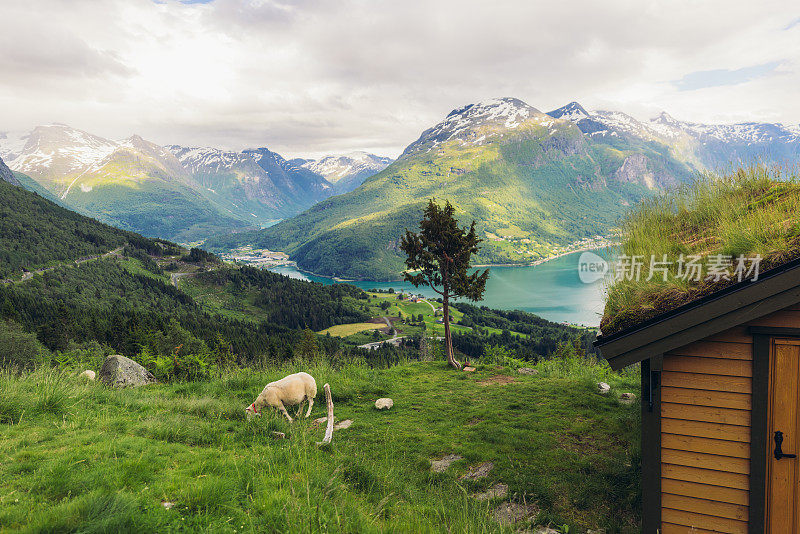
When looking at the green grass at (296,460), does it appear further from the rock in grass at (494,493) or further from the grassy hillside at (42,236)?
the grassy hillside at (42,236)

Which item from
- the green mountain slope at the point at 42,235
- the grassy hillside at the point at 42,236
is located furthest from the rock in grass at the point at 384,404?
the green mountain slope at the point at 42,235

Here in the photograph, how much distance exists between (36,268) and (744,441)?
149m

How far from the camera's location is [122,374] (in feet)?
34.9

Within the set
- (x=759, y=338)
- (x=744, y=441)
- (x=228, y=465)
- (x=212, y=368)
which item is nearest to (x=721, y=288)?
(x=759, y=338)

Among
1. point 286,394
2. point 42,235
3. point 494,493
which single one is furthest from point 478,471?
point 42,235

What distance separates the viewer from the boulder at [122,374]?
10312 millimetres

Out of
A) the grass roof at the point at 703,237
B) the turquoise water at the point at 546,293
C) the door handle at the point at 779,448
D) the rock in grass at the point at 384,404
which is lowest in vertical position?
the turquoise water at the point at 546,293

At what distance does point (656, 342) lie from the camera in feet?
14.6

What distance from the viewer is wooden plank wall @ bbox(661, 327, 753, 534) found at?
4.34 m

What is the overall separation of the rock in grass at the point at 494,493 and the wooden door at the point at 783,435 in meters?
3.08

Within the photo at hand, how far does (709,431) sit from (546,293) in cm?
13949

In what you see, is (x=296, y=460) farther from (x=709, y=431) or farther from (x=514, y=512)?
(x=709, y=431)

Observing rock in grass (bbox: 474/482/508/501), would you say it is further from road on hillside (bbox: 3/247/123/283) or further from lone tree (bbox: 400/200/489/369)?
road on hillside (bbox: 3/247/123/283)

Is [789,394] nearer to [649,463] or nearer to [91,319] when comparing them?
[649,463]
